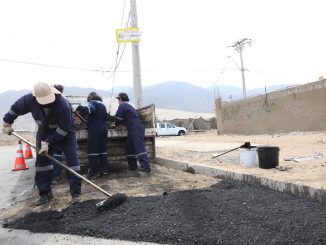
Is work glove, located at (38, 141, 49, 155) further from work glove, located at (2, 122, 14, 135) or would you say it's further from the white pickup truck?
the white pickup truck

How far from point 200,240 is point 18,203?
3.49 m

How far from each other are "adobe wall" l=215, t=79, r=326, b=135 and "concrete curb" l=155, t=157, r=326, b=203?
464 inches

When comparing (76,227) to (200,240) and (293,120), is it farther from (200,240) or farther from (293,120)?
(293,120)

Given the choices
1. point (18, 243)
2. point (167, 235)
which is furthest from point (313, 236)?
point (18, 243)

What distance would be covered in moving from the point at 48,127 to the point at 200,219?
2.73 metres

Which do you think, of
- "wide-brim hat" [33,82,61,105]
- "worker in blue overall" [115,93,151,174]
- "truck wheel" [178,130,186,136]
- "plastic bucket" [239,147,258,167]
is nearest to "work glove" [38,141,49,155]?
"wide-brim hat" [33,82,61,105]

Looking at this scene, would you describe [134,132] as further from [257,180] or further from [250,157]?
[257,180]

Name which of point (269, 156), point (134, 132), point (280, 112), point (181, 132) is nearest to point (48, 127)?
point (134, 132)

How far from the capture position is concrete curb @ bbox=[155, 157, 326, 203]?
4922 mm

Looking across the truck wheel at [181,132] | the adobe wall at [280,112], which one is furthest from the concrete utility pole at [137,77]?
the truck wheel at [181,132]

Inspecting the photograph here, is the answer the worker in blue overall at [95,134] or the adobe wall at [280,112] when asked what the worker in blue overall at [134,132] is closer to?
the worker in blue overall at [95,134]

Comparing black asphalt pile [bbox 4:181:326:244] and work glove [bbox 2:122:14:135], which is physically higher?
work glove [bbox 2:122:14:135]

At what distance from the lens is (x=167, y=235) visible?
3.99 meters

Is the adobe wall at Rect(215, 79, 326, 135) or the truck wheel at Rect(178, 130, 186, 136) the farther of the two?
the truck wheel at Rect(178, 130, 186, 136)
